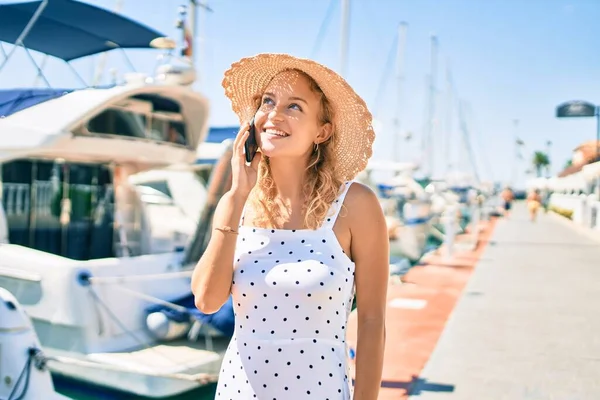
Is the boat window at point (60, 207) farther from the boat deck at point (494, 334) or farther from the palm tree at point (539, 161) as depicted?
the palm tree at point (539, 161)

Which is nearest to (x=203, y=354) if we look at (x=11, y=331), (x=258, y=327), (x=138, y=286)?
(x=138, y=286)

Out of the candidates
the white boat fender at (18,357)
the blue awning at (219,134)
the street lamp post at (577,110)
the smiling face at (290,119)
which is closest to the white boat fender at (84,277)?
the white boat fender at (18,357)

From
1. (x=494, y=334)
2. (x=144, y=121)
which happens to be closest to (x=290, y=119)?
(x=144, y=121)

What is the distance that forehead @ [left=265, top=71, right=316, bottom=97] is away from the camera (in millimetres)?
1817

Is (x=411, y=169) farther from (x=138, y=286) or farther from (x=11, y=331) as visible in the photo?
(x=11, y=331)

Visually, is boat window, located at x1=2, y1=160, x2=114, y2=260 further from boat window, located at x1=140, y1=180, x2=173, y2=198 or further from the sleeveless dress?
boat window, located at x1=140, y1=180, x2=173, y2=198

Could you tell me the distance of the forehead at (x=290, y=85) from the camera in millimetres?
1817

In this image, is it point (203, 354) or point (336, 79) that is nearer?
point (336, 79)

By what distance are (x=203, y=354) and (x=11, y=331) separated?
2.37 m

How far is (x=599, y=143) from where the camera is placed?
32469mm

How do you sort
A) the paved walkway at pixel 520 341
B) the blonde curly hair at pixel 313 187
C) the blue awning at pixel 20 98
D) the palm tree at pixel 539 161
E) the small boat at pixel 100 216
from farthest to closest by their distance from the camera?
the palm tree at pixel 539 161 → the paved walkway at pixel 520 341 → the small boat at pixel 100 216 → the blue awning at pixel 20 98 → the blonde curly hair at pixel 313 187

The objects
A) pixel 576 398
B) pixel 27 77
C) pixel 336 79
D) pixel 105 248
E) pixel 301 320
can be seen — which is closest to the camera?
pixel 301 320

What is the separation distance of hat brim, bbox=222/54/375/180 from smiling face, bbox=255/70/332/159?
0.05 metres

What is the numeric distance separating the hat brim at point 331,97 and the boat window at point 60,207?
11.6 ft
